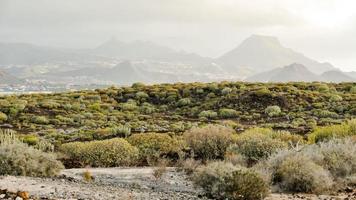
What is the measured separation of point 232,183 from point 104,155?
28.2 ft

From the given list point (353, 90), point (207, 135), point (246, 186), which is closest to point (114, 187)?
point (246, 186)

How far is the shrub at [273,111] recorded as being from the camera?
1715 inches

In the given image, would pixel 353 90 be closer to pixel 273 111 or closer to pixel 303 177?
pixel 273 111

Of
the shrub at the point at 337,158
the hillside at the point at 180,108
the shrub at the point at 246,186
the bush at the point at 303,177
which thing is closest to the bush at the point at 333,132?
the shrub at the point at 337,158

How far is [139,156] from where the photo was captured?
2306 cm

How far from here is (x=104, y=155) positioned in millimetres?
21797

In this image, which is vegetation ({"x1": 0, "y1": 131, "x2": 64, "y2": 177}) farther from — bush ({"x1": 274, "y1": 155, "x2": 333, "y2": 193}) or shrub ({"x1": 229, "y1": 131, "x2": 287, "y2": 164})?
shrub ({"x1": 229, "y1": 131, "x2": 287, "y2": 164})

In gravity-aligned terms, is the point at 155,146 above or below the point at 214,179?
below

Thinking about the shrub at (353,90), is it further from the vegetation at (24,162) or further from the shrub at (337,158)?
the vegetation at (24,162)

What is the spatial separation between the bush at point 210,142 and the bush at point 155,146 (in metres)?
0.82

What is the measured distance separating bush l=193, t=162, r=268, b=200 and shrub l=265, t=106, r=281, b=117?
28.8 meters

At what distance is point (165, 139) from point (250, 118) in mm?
18824

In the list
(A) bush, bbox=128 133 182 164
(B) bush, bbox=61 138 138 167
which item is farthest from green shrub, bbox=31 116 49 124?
(B) bush, bbox=61 138 138 167

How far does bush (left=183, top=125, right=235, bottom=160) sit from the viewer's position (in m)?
23.5
